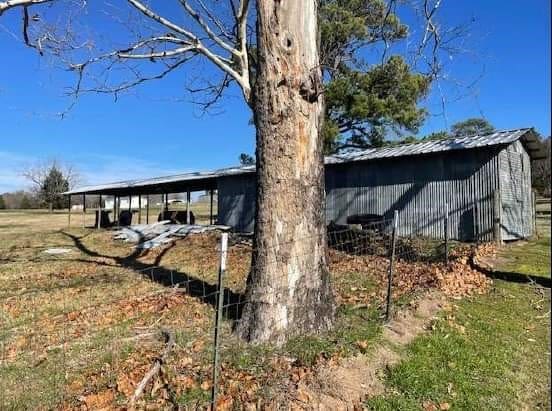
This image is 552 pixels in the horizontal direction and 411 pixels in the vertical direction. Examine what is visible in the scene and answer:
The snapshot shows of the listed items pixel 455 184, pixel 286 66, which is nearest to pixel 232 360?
pixel 286 66

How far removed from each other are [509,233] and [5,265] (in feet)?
51.2

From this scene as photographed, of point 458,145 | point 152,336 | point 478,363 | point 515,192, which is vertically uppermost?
point 458,145

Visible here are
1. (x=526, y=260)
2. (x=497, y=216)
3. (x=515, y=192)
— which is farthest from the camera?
(x=515, y=192)

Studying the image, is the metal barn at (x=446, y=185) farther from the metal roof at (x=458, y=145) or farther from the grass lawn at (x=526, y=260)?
the grass lawn at (x=526, y=260)

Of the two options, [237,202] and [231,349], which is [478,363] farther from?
[237,202]

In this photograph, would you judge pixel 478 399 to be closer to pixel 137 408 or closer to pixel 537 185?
pixel 137 408

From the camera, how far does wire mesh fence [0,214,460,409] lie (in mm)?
4152

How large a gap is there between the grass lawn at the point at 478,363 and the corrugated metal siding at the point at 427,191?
8920mm

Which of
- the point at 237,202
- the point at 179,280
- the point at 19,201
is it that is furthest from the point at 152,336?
the point at 19,201

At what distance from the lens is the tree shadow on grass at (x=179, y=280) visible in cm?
656

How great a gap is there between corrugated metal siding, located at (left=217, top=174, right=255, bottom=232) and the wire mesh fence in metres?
14.2

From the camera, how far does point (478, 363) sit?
503 centimetres

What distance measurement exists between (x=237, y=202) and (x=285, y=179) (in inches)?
763

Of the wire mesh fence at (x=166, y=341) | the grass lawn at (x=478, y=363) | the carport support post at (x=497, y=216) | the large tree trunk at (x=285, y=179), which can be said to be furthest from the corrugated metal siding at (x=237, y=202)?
the large tree trunk at (x=285, y=179)
